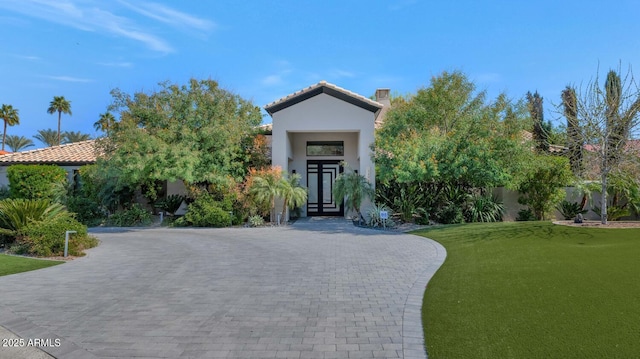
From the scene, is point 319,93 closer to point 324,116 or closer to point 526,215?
point 324,116

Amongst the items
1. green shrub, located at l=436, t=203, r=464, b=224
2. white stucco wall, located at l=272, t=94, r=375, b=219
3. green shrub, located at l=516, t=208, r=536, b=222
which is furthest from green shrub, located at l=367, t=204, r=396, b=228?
green shrub, located at l=516, t=208, r=536, b=222

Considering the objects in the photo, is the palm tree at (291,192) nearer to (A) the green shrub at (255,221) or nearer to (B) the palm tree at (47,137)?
(A) the green shrub at (255,221)

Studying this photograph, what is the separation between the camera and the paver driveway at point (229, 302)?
3.94m

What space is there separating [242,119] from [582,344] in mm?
15519

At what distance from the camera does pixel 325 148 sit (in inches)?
751

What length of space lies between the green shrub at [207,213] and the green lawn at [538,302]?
33.2ft

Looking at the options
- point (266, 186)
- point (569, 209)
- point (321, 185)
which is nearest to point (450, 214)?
point (569, 209)

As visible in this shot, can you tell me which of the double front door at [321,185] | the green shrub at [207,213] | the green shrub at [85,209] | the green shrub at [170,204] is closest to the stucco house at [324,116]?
the double front door at [321,185]

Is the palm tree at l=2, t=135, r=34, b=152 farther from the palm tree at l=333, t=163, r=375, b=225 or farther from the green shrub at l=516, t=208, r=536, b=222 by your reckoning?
the green shrub at l=516, t=208, r=536, b=222

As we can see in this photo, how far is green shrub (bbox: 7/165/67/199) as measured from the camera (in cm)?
1755

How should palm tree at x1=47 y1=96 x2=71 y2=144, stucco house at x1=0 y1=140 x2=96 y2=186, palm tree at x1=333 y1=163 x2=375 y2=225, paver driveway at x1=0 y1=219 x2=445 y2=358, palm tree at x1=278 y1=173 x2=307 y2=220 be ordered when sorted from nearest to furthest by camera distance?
1. paver driveway at x1=0 y1=219 x2=445 y2=358
2. palm tree at x1=278 y1=173 x2=307 y2=220
3. palm tree at x1=333 y1=163 x2=375 y2=225
4. stucco house at x1=0 y1=140 x2=96 y2=186
5. palm tree at x1=47 y1=96 x2=71 y2=144

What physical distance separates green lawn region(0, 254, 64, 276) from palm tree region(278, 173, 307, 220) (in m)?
8.57

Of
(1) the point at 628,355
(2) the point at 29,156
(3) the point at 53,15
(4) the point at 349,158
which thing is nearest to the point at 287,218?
(4) the point at 349,158

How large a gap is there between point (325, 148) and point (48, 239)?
12865 mm
